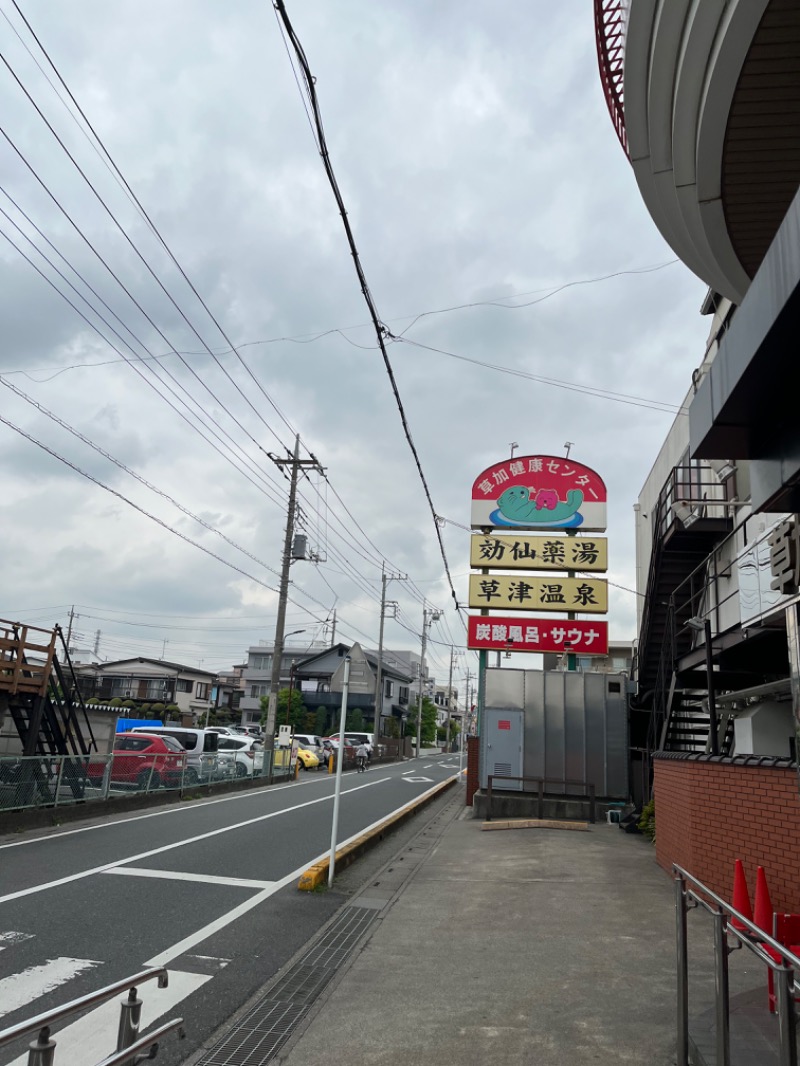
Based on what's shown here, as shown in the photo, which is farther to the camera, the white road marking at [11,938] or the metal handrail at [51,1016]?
the white road marking at [11,938]

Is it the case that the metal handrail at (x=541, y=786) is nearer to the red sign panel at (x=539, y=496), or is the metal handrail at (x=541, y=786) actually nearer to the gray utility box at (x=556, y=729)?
the gray utility box at (x=556, y=729)

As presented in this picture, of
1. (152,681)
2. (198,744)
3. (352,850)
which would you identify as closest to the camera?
(352,850)

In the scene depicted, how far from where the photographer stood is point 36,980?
5516mm

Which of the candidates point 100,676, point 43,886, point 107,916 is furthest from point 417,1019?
point 100,676

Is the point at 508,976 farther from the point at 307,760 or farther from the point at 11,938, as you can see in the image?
the point at 307,760

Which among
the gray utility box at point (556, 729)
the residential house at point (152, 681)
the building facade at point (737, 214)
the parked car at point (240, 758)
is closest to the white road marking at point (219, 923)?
the building facade at point (737, 214)

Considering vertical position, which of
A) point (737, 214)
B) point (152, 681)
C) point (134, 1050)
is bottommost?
point (134, 1050)

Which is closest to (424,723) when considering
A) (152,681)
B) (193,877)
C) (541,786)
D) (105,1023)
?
(152,681)

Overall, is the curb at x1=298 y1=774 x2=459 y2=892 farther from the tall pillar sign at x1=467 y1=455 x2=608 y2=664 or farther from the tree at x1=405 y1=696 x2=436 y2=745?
the tree at x1=405 y1=696 x2=436 y2=745

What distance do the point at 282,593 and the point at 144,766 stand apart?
12382mm

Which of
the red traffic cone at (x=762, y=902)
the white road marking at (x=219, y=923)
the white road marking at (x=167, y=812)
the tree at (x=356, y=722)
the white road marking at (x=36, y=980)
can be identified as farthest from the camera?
the tree at (x=356, y=722)

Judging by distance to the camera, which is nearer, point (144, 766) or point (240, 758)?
point (144, 766)

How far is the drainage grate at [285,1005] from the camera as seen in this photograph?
14.9 feet

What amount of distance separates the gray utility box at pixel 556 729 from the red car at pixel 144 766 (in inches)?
288
